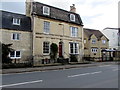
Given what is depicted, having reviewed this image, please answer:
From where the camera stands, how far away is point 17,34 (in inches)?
1009

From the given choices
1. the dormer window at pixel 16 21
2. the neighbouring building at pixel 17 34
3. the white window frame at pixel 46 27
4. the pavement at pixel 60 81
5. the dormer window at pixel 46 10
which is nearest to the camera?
the pavement at pixel 60 81

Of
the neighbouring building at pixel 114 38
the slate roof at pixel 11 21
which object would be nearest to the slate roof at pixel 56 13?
the slate roof at pixel 11 21

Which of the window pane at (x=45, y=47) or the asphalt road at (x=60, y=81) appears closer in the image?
the asphalt road at (x=60, y=81)

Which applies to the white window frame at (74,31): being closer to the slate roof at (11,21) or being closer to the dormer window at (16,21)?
the slate roof at (11,21)

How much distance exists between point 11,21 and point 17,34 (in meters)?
2.21

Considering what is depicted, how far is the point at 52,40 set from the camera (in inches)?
1134

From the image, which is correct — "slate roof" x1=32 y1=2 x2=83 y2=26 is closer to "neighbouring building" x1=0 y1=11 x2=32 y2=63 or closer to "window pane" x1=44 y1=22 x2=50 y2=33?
"window pane" x1=44 y1=22 x2=50 y2=33

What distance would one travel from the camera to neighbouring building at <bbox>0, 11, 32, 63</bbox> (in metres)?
24.6

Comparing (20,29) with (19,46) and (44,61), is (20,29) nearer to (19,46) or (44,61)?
(19,46)

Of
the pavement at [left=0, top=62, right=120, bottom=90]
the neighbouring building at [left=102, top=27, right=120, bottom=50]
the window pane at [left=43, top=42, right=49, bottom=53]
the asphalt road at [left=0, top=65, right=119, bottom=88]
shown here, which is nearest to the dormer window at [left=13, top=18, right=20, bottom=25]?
the window pane at [left=43, top=42, right=49, bottom=53]

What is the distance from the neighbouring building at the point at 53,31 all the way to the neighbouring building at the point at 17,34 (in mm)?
1003

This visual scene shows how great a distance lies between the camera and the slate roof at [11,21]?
985 inches

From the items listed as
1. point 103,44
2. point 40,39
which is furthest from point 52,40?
point 103,44

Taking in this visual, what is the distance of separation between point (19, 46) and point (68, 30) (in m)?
9.84
